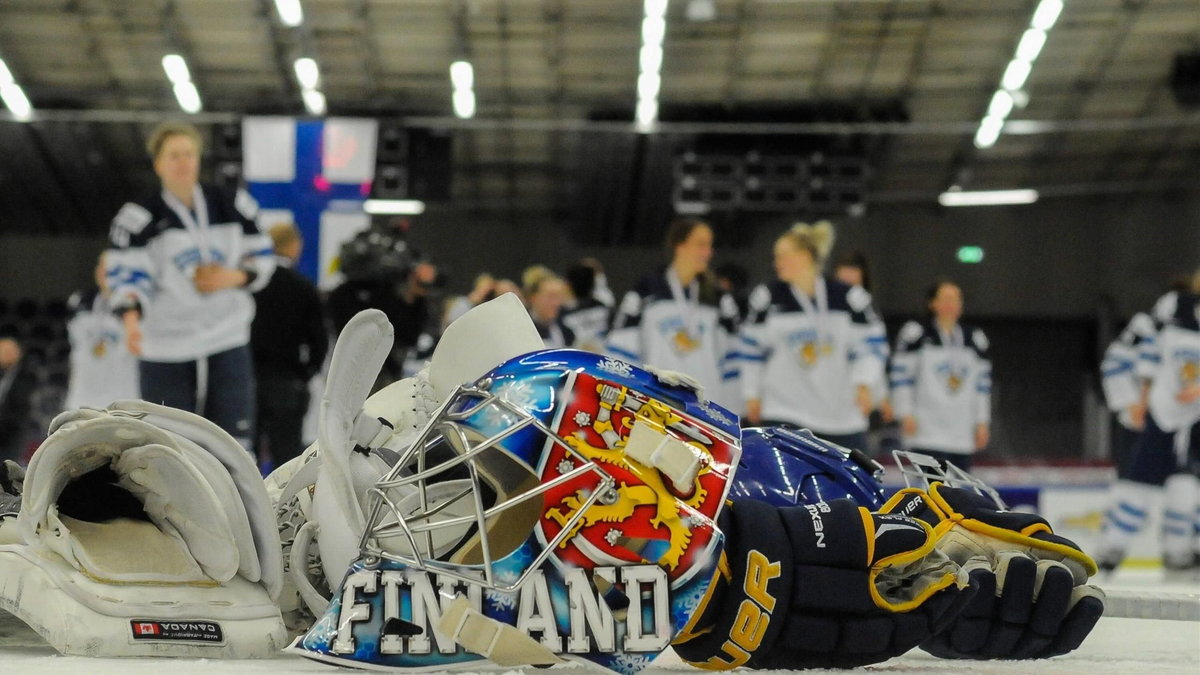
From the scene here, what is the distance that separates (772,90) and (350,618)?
10.9 m

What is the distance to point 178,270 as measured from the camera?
384 centimetres

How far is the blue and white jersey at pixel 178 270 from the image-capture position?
3758 mm

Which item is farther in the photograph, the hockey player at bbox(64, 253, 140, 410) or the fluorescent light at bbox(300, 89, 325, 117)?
the fluorescent light at bbox(300, 89, 325, 117)

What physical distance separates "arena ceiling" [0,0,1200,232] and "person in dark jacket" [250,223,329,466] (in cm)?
493

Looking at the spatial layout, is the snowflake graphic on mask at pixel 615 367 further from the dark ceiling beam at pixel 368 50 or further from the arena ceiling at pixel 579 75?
the dark ceiling beam at pixel 368 50

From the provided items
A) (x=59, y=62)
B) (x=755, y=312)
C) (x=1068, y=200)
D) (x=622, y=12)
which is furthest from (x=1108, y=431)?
(x=59, y=62)

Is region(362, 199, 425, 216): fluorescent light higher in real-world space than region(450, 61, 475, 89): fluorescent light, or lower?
lower

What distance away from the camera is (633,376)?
135cm

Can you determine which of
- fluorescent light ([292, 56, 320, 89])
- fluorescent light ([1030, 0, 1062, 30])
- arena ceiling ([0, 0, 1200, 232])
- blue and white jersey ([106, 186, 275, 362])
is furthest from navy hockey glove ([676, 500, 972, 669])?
fluorescent light ([292, 56, 320, 89])

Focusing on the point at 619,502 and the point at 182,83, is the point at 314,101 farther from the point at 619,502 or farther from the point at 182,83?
the point at 619,502

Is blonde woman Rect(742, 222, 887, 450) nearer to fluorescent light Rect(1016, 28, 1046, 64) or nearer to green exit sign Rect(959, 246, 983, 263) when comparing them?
fluorescent light Rect(1016, 28, 1046, 64)

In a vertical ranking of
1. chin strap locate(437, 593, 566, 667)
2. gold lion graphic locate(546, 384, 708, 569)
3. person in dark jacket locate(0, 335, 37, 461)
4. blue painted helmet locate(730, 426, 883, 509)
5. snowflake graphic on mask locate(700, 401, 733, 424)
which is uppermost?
snowflake graphic on mask locate(700, 401, 733, 424)

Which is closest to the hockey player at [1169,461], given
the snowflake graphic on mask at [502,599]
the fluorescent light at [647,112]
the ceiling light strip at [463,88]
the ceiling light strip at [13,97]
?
the snowflake graphic on mask at [502,599]

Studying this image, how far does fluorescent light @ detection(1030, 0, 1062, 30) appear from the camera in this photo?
9992 millimetres
